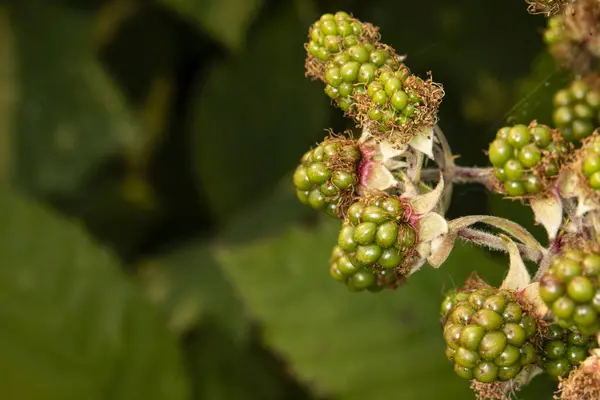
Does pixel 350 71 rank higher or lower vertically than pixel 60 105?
higher

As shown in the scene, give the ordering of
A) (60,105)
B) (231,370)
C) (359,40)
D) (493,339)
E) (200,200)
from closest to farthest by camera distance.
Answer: (493,339), (359,40), (231,370), (60,105), (200,200)

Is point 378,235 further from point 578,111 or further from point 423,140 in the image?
point 578,111

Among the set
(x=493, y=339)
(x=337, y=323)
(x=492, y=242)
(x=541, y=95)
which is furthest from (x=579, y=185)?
(x=337, y=323)

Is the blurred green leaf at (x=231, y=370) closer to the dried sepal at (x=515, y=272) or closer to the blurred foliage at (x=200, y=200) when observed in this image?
the blurred foliage at (x=200, y=200)

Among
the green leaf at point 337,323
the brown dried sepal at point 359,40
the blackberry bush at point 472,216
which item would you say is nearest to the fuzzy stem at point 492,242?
the blackberry bush at point 472,216

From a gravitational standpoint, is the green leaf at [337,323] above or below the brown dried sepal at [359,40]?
below

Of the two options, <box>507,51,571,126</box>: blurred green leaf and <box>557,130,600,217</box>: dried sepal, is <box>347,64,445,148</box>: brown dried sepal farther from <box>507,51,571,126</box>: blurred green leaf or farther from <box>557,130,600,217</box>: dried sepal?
<box>507,51,571,126</box>: blurred green leaf

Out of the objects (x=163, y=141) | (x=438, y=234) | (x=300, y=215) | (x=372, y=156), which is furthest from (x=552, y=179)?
(x=163, y=141)
